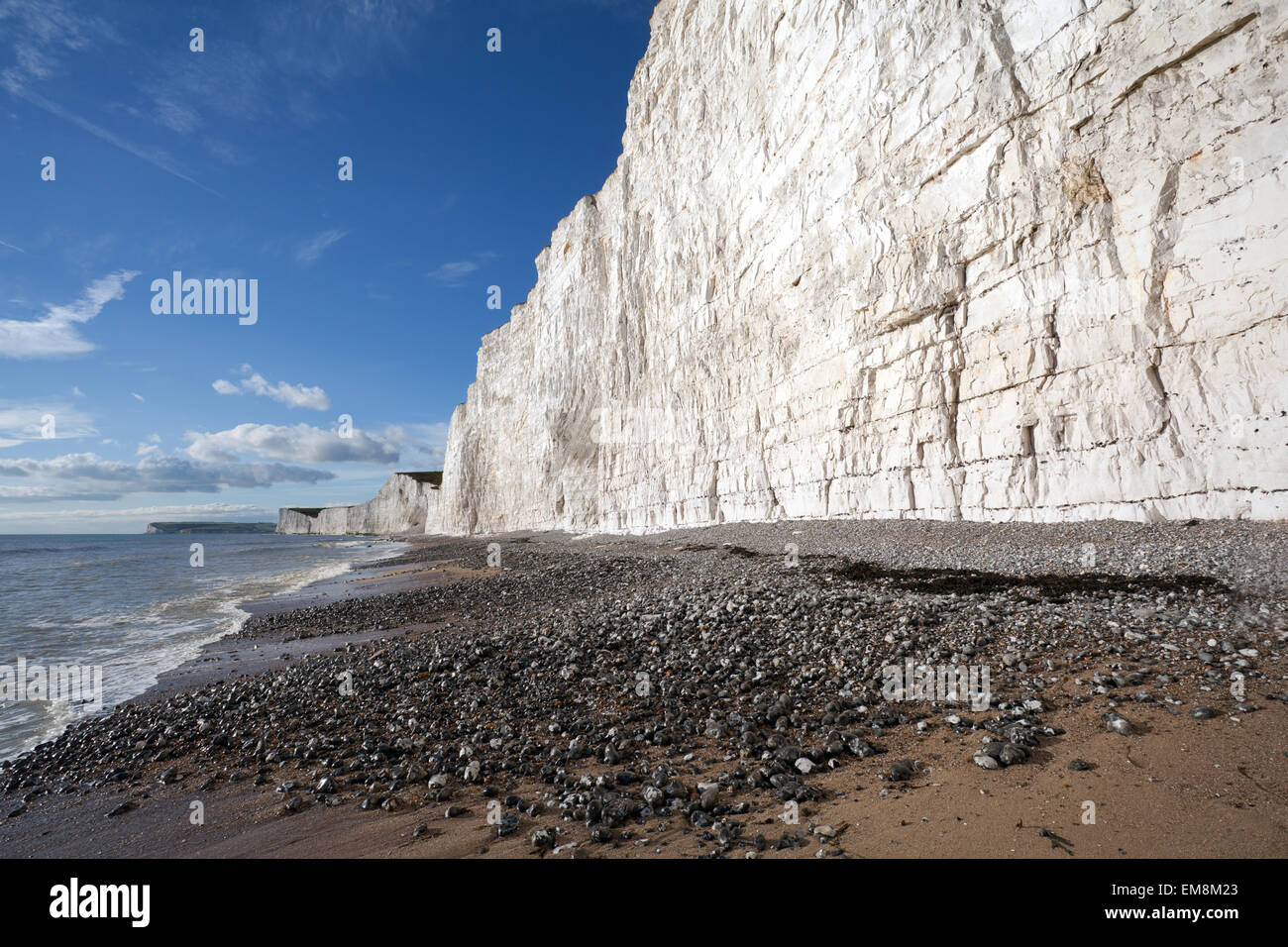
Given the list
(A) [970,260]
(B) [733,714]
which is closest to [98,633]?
(B) [733,714]

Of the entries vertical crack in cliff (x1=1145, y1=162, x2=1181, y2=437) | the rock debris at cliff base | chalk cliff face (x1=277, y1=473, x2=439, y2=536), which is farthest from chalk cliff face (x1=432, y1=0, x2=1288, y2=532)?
chalk cliff face (x1=277, y1=473, x2=439, y2=536)

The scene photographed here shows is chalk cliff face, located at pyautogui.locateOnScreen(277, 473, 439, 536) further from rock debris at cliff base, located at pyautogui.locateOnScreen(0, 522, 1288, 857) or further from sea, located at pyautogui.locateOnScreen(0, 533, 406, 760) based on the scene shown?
rock debris at cliff base, located at pyautogui.locateOnScreen(0, 522, 1288, 857)

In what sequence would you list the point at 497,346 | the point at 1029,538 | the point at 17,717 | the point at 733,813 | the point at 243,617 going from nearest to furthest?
the point at 733,813 → the point at 17,717 → the point at 1029,538 → the point at 243,617 → the point at 497,346

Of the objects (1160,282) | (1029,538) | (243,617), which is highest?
(1160,282)

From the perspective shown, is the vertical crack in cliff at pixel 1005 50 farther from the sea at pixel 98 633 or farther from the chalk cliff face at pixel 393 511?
the chalk cliff face at pixel 393 511

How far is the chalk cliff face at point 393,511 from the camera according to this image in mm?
85000

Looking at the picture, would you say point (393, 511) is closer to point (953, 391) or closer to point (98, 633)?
point (98, 633)

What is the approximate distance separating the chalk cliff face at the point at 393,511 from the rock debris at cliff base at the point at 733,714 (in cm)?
7267

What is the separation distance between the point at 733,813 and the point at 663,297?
1302 inches

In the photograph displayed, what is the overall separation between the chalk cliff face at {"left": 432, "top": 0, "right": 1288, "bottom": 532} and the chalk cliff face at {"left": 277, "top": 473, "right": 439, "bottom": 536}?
58699 mm

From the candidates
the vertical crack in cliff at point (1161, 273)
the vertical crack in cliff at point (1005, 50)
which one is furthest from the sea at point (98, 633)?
the vertical crack in cliff at point (1005, 50)

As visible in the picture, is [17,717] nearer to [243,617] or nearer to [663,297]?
[243,617]

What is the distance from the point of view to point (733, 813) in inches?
140
